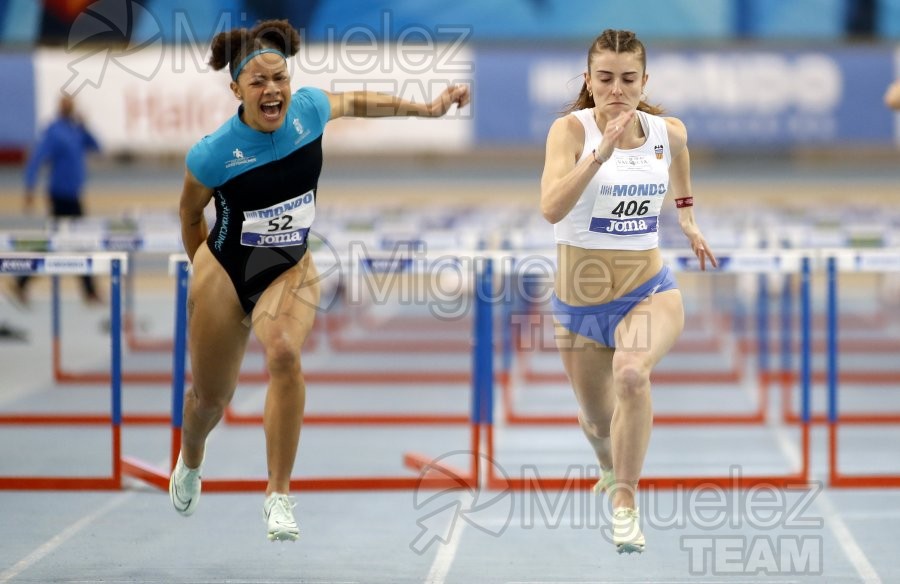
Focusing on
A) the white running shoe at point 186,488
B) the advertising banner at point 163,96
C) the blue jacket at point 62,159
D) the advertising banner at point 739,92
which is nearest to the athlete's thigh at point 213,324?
the white running shoe at point 186,488

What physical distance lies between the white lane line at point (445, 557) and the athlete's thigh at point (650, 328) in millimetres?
1175

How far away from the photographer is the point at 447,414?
9.60m

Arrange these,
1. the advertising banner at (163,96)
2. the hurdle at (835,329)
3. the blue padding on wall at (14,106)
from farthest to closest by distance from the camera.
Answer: the blue padding on wall at (14,106) → the advertising banner at (163,96) → the hurdle at (835,329)

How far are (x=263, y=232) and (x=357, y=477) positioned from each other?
2330 mm

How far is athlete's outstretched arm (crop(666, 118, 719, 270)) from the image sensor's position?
536cm

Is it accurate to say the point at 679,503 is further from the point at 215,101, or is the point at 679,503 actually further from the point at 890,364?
the point at 215,101

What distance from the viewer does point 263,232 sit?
5.26m

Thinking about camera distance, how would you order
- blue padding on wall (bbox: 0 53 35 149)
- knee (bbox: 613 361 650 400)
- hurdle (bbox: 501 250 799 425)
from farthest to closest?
blue padding on wall (bbox: 0 53 35 149) < hurdle (bbox: 501 250 799 425) < knee (bbox: 613 361 650 400)

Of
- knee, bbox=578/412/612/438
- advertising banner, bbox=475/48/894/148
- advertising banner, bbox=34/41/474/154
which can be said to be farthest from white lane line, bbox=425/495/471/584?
advertising banner, bbox=475/48/894/148

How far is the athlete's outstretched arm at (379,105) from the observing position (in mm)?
5512

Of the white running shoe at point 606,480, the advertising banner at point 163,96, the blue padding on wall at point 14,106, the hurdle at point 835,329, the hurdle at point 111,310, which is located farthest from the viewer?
the blue padding on wall at point 14,106

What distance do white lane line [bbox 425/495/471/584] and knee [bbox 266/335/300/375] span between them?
102 cm

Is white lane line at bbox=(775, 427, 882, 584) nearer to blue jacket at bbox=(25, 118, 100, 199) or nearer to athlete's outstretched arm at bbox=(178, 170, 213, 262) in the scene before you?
athlete's outstretched arm at bbox=(178, 170, 213, 262)

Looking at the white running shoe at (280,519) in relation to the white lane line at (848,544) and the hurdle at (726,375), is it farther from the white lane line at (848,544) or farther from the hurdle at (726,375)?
the hurdle at (726,375)
